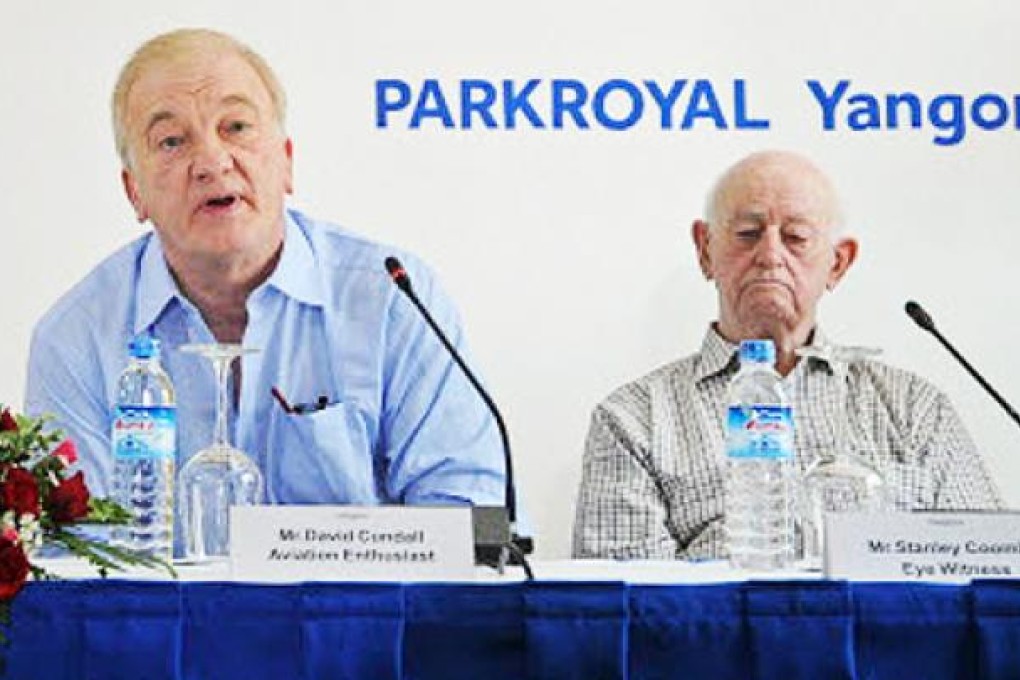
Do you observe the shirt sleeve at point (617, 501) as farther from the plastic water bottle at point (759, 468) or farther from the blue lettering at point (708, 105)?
the blue lettering at point (708, 105)

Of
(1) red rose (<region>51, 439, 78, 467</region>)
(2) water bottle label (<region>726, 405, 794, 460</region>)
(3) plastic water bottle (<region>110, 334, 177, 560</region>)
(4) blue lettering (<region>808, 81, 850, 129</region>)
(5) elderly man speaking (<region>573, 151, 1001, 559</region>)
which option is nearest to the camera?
(1) red rose (<region>51, 439, 78, 467</region>)

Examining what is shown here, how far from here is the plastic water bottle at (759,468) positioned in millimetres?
2375

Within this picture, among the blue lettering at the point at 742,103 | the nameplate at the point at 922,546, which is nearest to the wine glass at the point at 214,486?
the nameplate at the point at 922,546

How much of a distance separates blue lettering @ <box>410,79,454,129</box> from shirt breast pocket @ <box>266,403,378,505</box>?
61 centimetres

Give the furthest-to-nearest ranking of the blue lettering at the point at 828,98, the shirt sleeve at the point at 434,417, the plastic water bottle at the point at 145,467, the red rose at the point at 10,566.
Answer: the blue lettering at the point at 828,98 < the shirt sleeve at the point at 434,417 < the plastic water bottle at the point at 145,467 < the red rose at the point at 10,566

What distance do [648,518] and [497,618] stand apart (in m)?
1.52

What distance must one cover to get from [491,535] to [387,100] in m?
1.54

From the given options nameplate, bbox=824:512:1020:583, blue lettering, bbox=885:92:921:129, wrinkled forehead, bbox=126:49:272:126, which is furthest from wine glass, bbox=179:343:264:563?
blue lettering, bbox=885:92:921:129

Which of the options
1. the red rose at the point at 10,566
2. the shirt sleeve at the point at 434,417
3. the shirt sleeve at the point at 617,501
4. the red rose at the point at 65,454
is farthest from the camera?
the shirt sleeve at the point at 434,417

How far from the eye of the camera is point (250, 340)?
3389mm

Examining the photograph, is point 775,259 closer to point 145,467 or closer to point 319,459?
point 319,459

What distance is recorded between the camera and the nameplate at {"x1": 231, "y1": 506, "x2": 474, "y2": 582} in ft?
5.81

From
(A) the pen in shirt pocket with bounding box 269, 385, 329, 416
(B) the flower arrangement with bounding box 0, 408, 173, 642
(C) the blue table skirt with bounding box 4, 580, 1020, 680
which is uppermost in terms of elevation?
(A) the pen in shirt pocket with bounding box 269, 385, 329, 416

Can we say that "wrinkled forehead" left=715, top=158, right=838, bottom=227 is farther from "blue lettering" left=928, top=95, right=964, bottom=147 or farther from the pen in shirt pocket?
the pen in shirt pocket
